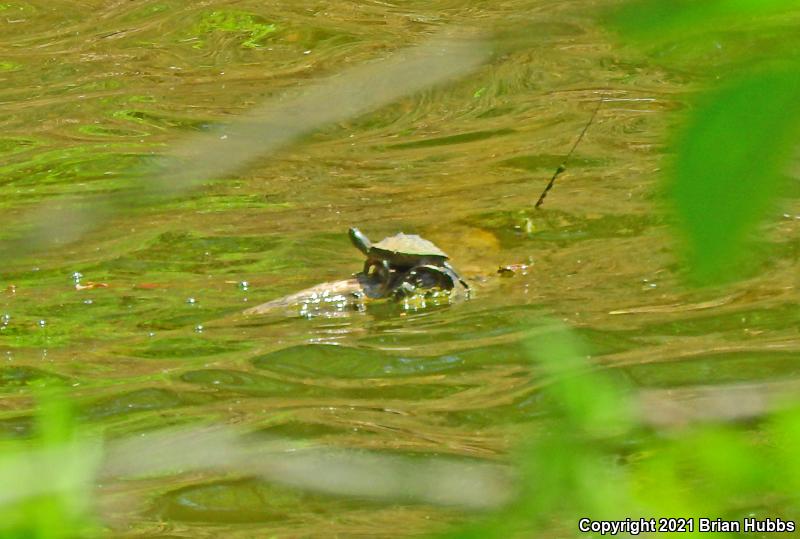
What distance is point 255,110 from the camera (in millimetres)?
684


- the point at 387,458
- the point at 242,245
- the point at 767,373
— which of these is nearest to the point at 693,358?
the point at 767,373

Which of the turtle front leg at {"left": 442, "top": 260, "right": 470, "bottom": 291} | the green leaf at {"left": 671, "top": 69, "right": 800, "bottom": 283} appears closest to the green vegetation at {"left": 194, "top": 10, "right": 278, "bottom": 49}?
the turtle front leg at {"left": 442, "top": 260, "right": 470, "bottom": 291}

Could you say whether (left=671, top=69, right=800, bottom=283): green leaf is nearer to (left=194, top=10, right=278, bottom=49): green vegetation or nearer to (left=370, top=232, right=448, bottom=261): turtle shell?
(left=370, top=232, right=448, bottom=261): turtle shell

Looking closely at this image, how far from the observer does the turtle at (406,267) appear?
4195 millimetres

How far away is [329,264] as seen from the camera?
14.8 ft

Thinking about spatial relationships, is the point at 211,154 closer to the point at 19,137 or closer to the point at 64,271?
the point at 64,271

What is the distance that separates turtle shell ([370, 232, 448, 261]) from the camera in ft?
13.9

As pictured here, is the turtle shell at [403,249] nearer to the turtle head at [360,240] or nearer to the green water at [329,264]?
the turtle head at [360,240]

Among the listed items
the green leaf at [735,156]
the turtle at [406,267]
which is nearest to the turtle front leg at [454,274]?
the turtle at [406,267]

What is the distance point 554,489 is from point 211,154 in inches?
8.2

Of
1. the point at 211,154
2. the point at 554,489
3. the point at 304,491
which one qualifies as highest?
the point at 211,154

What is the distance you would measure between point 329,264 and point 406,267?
35cm

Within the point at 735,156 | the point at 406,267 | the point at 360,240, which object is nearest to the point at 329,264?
the point at 360,240

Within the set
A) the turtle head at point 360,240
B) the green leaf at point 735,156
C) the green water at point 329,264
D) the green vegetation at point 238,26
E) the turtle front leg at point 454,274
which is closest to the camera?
the green leaf at point 735,156
